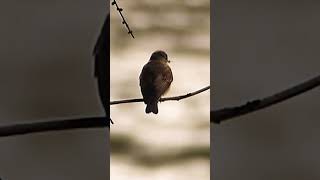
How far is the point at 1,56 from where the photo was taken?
66.6 inches

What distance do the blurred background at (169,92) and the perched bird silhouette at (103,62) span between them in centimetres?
2

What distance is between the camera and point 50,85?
171 centimetres

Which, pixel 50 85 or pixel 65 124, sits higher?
pixel 50 85
